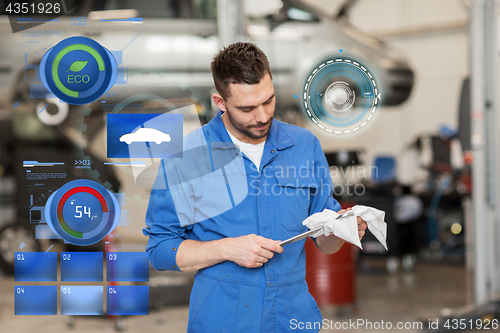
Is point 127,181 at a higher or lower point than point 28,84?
lower

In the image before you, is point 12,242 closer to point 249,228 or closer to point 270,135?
point 249,228

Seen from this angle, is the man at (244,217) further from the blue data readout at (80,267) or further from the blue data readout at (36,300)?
the blue data readout at (36,300)

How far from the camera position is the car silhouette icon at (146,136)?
139 cm

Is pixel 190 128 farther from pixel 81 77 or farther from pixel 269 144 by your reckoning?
pixel 81 77

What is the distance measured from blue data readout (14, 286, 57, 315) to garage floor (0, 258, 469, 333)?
0.09 ft

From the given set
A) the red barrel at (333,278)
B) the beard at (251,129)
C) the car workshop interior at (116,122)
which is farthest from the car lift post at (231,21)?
the red barrel at (333,278)

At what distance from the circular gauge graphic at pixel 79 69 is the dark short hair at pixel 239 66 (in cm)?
42

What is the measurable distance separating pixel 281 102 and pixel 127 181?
557mm

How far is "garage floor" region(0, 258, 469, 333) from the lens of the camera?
59.9 inches

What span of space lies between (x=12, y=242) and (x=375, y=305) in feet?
8.91

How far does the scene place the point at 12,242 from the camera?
4.80 feet

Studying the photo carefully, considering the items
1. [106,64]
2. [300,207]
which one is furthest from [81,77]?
[300,207]

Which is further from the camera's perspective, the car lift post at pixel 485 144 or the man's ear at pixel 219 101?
the car lift post at pixel 485 144

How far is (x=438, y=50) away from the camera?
25.8 ft
